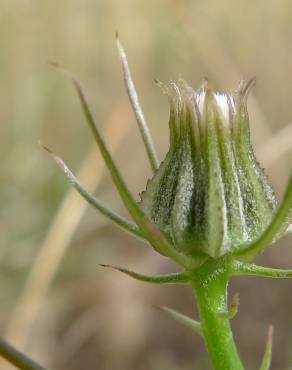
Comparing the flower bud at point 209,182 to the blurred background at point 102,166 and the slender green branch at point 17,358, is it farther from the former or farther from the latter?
the blurred background at point 102,166

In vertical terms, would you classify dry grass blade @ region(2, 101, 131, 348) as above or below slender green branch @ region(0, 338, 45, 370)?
below

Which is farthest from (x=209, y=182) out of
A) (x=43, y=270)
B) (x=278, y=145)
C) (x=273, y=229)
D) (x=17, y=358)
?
(x=278, y=145)

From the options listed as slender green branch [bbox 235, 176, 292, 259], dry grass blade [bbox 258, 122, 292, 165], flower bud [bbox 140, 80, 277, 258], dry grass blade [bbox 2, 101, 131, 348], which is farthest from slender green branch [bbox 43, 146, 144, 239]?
dry grass blade [bbox 258, 122, 292, 165]

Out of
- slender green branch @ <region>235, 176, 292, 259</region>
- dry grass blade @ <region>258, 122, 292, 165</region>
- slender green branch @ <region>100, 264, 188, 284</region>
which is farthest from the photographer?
dry grass blade @ <region>258, 122, 292, 165</region>

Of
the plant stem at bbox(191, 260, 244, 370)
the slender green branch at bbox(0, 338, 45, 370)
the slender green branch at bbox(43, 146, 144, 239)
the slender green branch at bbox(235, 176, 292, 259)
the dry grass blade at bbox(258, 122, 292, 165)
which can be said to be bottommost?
the slender green branch at bbox(0, 338, 45, 370)

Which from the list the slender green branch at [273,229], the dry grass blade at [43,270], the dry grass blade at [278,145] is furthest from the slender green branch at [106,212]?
the dry grass blade at [278,145]

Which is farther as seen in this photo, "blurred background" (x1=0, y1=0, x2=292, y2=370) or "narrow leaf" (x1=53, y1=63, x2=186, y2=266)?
"blurred background" (x1=0, y1=0, x2=292, y2=370)

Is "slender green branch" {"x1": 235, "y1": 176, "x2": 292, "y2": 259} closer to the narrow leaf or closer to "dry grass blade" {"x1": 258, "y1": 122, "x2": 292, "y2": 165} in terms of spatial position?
the narrow leaf

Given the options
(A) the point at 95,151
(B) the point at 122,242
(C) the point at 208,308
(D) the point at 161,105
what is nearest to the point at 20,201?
(A) the point at 95,151
